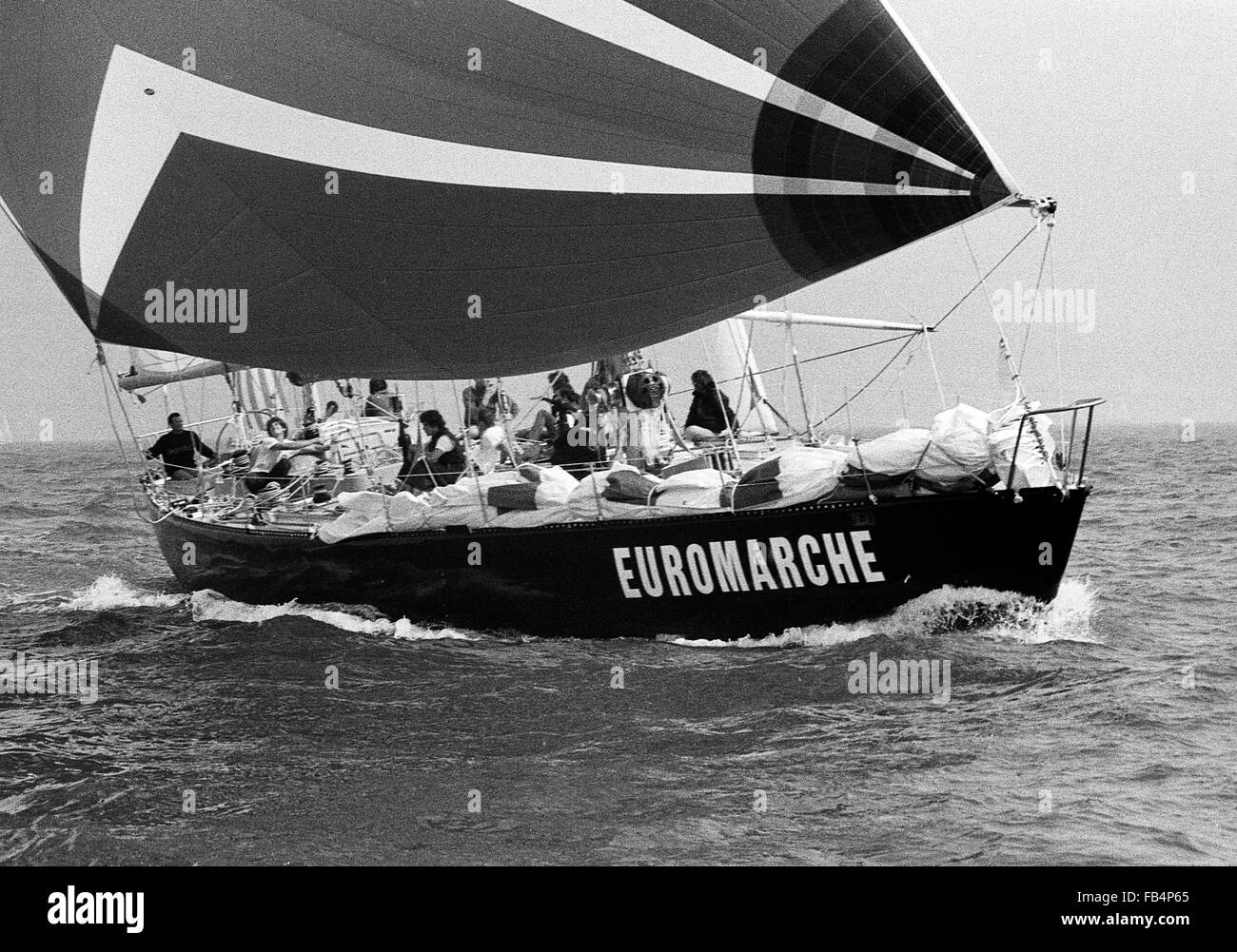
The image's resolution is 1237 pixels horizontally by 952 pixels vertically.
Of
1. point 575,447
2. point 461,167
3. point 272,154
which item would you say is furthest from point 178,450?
point 461,167

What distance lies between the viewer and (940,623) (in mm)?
9969

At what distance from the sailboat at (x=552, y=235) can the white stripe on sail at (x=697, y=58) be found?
0.8 inches

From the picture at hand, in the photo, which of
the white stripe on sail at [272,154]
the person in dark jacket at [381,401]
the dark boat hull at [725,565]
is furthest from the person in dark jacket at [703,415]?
the person in dark jacket at [381,401]

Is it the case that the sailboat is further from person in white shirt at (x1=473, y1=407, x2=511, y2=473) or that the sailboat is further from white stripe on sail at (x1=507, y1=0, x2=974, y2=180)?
person in white shirt at (x1=473, y1=407, x2=511, y2=473)

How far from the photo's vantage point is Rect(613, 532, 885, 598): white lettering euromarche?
9797mm

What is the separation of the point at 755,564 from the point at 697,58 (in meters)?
3.74

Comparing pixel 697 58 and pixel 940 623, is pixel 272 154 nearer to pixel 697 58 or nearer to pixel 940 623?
pixel 697 58

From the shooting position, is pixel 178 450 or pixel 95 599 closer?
pixel 95 599

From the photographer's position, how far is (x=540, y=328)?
10.3m

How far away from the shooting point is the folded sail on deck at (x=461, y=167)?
8531 mm

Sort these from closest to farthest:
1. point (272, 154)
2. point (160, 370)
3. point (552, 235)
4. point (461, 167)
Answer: point (552, 235), point (461, 167), point (272, 154), point (160, 370)

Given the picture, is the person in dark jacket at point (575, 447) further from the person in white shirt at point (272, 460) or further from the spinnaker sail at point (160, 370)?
the spinnaker sail at point (160, 370)

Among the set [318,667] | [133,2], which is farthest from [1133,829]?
[133,2]

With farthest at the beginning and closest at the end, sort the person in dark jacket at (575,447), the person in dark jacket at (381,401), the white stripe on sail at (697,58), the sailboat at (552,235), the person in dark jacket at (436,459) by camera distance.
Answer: the person in dark jacket at (381,401) → the person in dark jacket at (575,447) → the person in dark jacket at (436,459) → the sailboat at (552,235) → the white stripe on sail at (697,58)
